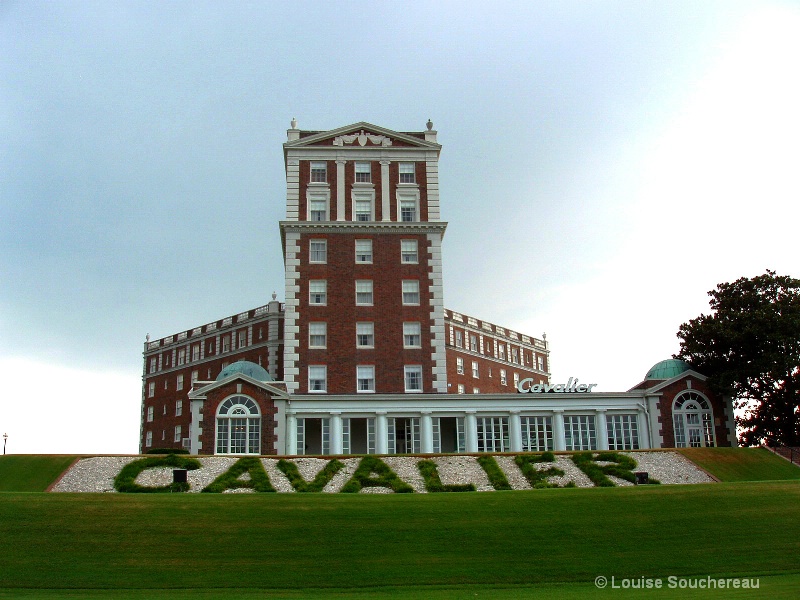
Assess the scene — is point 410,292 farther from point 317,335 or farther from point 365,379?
point 317,335

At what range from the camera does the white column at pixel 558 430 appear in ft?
203

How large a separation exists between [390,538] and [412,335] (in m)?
36.6

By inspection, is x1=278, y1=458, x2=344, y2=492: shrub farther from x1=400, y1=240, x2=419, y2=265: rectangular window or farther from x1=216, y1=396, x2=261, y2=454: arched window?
x1=400, y1=240, x2=419, y2=265: rectangular window

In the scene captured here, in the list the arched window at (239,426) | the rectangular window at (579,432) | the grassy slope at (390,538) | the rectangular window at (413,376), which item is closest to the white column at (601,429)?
the rectangular window at (579,432)

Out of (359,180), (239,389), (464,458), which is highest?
(359,180)

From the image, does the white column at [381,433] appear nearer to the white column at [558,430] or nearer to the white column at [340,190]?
the white column at [558,430]

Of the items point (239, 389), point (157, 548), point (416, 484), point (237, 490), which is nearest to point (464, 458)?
point (416, 484)

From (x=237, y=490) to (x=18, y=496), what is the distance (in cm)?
1145

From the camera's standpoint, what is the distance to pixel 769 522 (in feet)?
110

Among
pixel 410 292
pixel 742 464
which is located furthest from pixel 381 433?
pixel 742 464

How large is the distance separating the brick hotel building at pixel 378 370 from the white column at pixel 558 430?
0.24 ft

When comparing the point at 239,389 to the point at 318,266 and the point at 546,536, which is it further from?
the point at 546,536

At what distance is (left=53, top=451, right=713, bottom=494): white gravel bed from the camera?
4462 cm

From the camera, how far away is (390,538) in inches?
1236
